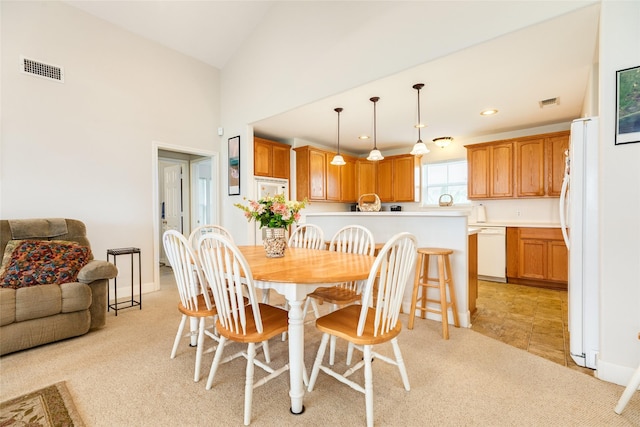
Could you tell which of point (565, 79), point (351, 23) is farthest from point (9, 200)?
point (565, 79)

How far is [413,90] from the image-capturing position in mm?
3209

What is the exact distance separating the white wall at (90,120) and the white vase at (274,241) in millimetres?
2708

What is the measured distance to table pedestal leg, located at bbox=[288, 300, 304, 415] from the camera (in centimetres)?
153

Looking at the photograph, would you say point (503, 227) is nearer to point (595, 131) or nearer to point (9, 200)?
point (595, 131)

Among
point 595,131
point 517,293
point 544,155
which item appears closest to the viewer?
point 595,131

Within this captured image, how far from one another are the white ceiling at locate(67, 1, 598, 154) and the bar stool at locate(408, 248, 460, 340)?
1.74m

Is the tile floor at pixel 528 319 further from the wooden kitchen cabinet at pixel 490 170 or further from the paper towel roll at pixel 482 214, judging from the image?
the wooden kitchen cabinet at pixel 490 170

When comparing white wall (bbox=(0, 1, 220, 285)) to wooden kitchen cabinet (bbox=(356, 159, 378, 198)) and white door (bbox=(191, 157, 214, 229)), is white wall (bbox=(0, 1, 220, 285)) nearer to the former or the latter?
white door (bbox=(191, 157, 214, 229))

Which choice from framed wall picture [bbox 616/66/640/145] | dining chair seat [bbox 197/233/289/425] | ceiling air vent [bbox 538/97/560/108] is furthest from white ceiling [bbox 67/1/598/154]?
dining chair seat [bbox 197/233/289/425]

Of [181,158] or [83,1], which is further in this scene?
[181,158]

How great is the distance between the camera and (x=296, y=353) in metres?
1.54

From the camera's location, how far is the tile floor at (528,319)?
2.36 metres

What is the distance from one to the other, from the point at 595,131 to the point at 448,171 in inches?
149

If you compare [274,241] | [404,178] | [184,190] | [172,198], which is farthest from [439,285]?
[172,198]
